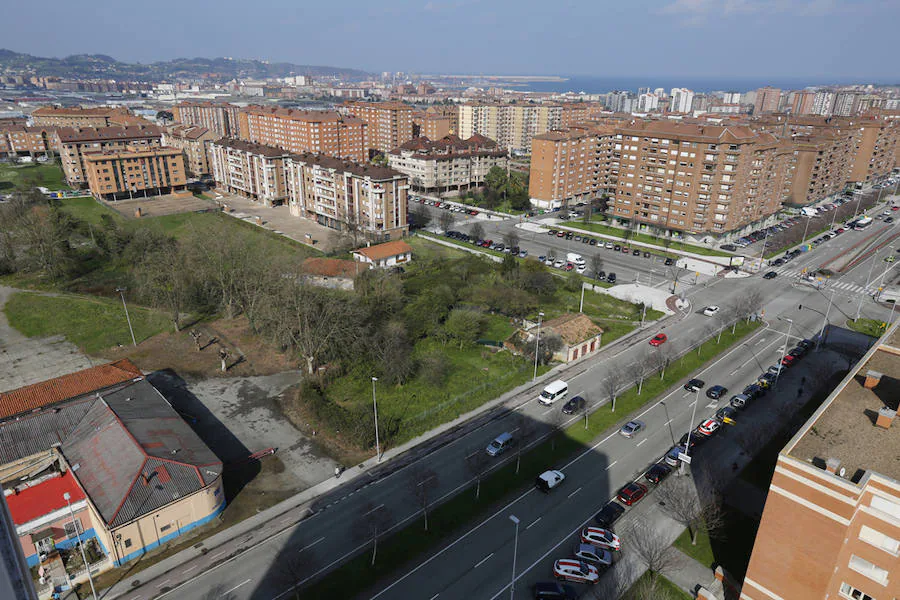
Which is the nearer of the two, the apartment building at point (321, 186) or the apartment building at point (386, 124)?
the apartment building at point (321, 186)

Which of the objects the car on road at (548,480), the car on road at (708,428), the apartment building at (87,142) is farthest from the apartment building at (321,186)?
the car on road at (708,428)

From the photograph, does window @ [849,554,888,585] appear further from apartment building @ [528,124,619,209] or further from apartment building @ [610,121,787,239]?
apartment building @ [528,124,619,209]

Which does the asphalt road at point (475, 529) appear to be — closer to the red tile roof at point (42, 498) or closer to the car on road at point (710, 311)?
the red tile roof at point (42, 498)

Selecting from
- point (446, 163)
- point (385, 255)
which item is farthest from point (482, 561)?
point (446, 163)

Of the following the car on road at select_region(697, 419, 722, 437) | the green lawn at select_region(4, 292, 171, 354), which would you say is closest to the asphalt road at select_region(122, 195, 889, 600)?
the car on road at select_region(697, 419, 722, 437)

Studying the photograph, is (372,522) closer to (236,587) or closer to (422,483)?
(422,483)

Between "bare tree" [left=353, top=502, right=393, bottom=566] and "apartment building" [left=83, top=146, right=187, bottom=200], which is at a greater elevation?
"apartment building" [left=83, top=146, right=187, bottom=200]
